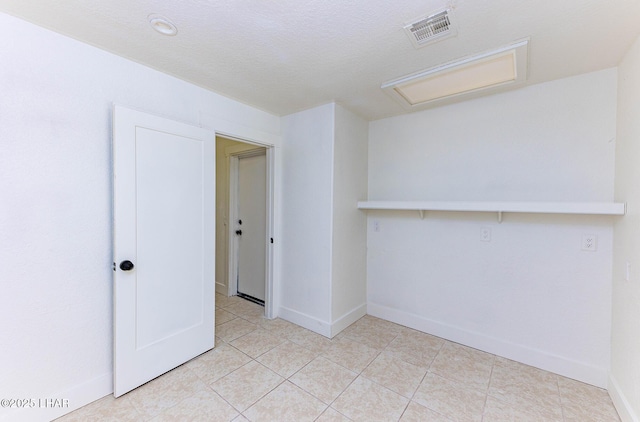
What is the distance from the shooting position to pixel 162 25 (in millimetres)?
1571

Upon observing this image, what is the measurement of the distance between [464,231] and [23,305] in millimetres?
3383

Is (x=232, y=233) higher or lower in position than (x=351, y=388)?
higher

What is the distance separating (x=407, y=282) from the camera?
2.96m

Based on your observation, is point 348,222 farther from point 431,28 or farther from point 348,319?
point 431,28

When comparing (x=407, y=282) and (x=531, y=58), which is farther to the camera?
(x=407, y=282)

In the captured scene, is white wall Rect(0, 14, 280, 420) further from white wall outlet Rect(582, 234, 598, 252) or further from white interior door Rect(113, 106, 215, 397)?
white wall outlet Rect(582, 234, 598, 252)

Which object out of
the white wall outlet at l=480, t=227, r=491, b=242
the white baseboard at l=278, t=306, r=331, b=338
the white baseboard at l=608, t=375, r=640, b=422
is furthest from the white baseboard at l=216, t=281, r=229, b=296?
the white baseboard at l=608, t=375, r=640, b=422

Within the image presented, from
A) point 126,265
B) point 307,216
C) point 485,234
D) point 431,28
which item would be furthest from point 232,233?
point 431,28

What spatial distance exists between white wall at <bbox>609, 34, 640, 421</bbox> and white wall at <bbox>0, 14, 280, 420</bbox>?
11.1ft

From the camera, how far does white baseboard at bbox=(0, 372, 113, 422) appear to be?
1537 mm

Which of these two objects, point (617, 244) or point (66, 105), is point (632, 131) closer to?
point (617, 244)

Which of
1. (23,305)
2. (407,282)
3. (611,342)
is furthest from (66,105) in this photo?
(611,342)

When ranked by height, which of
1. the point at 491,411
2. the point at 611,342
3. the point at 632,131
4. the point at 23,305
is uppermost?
the point at 632,131

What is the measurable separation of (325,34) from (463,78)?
1.35 meters
